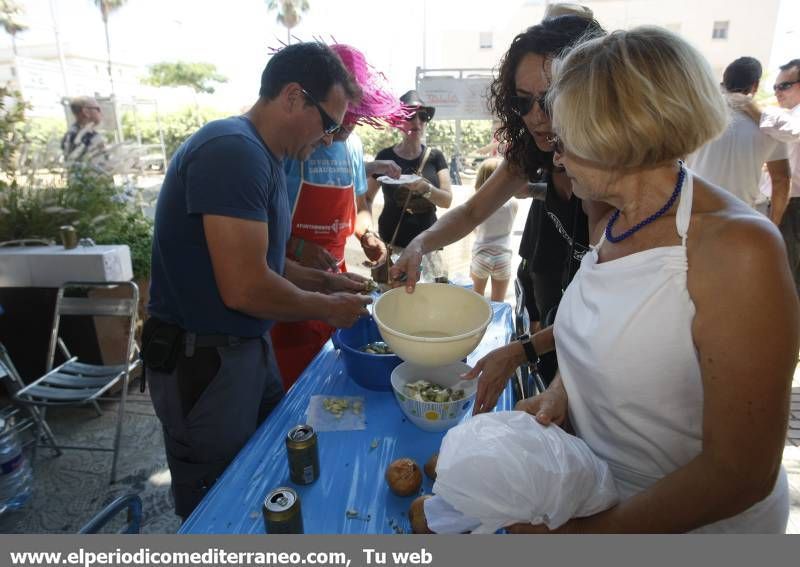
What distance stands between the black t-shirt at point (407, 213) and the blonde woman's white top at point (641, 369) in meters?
2.93

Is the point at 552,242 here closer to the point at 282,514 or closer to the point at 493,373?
the point at 493,373

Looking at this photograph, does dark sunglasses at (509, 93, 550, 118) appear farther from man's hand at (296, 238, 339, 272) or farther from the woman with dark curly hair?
man's hand at (296, 238, 339, 272)

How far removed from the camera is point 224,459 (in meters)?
1.80

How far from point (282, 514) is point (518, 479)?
0.53 meters

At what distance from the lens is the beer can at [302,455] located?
4.03 feet

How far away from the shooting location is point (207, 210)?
4.80ft

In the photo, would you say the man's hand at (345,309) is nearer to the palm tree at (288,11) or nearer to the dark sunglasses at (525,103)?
the dark sunglasses at (525,103)

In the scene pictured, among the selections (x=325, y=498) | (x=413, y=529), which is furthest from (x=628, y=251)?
(x=325, y=498)

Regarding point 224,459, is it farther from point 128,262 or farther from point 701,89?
point 128,262

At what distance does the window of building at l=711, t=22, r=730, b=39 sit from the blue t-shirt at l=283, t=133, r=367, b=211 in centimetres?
3176

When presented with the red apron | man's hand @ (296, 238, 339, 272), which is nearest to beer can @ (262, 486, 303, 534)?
the red apron

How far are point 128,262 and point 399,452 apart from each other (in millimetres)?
3056

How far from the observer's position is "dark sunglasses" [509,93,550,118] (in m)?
1.56

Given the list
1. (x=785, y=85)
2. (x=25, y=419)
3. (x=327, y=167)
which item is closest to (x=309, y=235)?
(x=327, y=167)
